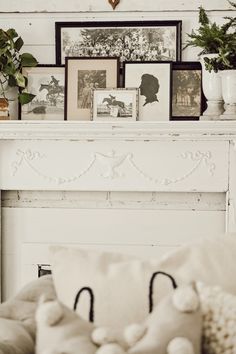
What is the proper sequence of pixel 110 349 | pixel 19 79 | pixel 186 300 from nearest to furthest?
1. pixel 110 349
2. pixel 186 300
3. pixel 19 79

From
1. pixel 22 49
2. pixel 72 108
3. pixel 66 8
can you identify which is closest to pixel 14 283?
pixel 72 108

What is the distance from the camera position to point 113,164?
2834mm

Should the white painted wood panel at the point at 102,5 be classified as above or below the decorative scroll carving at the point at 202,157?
above

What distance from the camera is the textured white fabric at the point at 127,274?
1.27 meters

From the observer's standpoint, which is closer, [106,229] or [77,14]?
[106,229]

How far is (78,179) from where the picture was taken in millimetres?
2852

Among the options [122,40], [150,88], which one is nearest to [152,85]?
[150,88]

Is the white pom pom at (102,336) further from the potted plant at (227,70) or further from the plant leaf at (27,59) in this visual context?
the plant leaf at (27,59)

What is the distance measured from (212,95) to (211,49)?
0.69 feet

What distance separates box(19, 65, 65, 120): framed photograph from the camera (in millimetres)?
3018

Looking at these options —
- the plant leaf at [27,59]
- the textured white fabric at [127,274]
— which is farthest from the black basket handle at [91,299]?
the plant leaf at [27,59]

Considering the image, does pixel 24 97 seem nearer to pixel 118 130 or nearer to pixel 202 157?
pixel 118 130

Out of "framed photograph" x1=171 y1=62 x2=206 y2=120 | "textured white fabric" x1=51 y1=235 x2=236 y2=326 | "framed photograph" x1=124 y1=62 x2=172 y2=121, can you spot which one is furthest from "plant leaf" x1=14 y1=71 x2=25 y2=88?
"textured white fabric" x1=51 y1=235 x2=236 y2=326

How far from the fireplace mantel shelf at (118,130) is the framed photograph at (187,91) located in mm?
230
